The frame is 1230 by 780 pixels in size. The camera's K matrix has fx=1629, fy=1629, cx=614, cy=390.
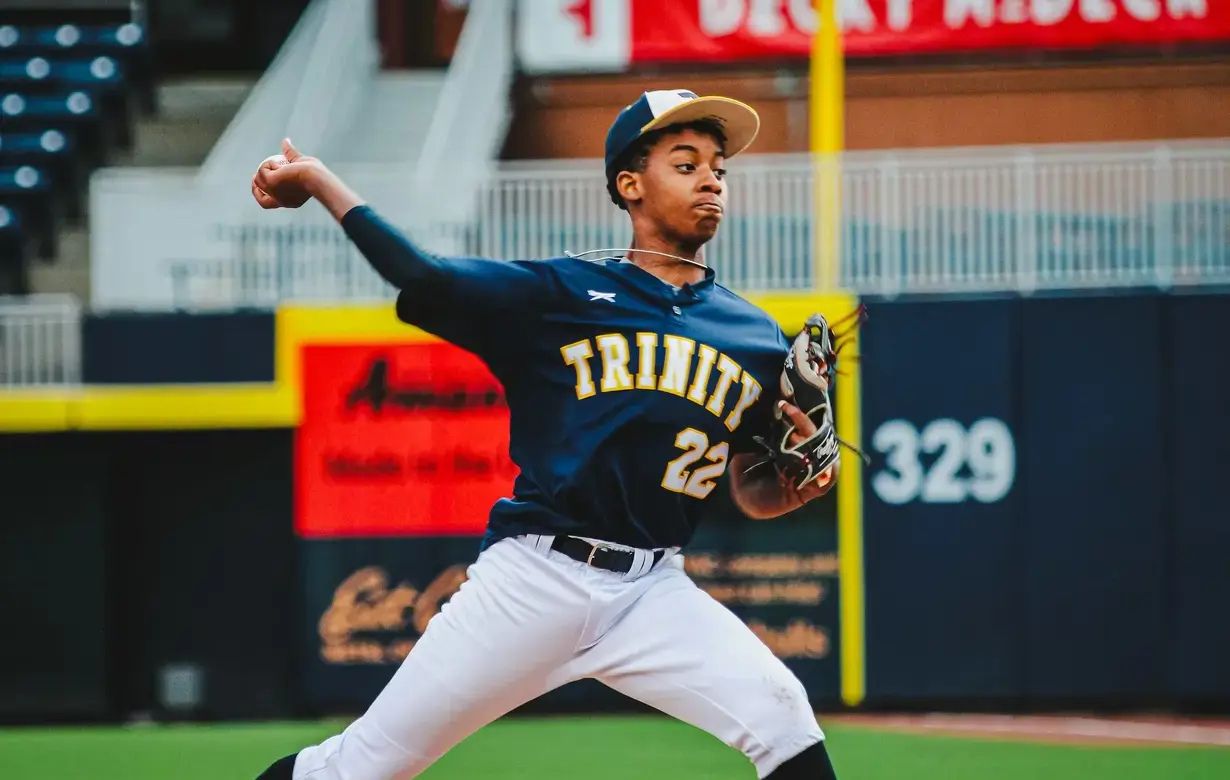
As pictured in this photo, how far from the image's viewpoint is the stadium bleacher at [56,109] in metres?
13.2

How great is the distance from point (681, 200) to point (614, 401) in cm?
53

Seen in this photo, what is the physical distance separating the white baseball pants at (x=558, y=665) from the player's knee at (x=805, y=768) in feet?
0.05

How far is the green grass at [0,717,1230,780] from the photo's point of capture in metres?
7.40

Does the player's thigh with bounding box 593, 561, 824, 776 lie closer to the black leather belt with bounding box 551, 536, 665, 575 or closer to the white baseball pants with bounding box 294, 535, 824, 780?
the white baseball pants with bounding box 294, 535, 824, 780

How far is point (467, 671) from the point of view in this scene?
12.0 ft

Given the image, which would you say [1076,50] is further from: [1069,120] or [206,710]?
[206,710]

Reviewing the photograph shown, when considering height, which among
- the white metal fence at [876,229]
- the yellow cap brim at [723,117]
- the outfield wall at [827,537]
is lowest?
the outfield wall at [827,537]

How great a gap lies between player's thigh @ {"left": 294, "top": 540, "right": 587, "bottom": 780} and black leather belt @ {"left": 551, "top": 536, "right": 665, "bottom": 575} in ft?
0.19

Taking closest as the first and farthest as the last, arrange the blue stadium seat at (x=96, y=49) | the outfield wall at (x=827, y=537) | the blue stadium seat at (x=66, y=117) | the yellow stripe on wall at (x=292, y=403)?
the outfield wall at (x=827, y=537)
the yellow stripe on wall at (x=292, y=403)
the blue stadium seat at (x=66, y=117)
the blue stadium seat at (x=96, y=49)

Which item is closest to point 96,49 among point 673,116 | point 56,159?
point 56,159

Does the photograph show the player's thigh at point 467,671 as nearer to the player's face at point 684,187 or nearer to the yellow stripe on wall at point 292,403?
the player's face at point 684,187

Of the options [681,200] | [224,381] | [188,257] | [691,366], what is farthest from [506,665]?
[188,257]

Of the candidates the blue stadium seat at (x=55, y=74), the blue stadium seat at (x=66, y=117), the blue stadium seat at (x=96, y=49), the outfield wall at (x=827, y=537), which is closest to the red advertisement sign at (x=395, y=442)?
the outfield wall at (x=827, y=537)

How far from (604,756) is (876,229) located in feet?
13.7
